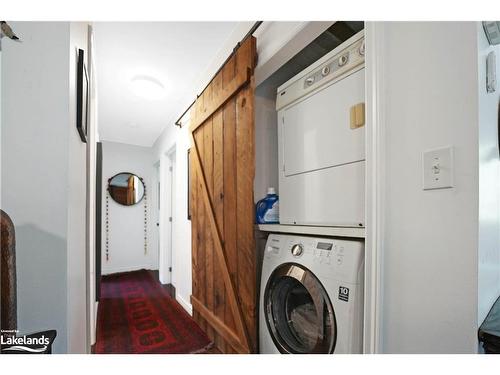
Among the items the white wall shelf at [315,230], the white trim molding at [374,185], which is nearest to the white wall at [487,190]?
the white trim molding at [374,185]

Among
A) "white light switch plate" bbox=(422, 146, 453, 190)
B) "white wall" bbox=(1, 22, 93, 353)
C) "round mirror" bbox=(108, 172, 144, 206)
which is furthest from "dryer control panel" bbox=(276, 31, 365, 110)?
"round mirror" bbox=(108, 172, 144, 206)

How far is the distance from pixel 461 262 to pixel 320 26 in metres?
1.05

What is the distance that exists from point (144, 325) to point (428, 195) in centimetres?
250

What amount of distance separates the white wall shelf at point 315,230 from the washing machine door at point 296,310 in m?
0.18

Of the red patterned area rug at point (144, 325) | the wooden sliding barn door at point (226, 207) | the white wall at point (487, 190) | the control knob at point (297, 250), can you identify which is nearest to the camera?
the white wall at point (487, 190)

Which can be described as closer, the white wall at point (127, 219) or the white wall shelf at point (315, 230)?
the white wall shelf at point (315, 230)

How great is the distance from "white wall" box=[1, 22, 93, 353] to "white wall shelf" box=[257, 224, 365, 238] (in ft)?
3.14

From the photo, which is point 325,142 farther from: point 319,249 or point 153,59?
point 153,59

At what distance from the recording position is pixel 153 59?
1835mm

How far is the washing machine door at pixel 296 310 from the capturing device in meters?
0.98

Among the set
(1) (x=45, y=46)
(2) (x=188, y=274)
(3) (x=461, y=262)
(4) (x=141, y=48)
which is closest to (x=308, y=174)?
(3) (x=461, y=262)

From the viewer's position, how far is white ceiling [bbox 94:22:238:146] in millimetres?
1533

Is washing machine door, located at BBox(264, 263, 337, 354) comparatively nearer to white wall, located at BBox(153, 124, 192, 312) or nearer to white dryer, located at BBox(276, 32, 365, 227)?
white dryer, located at BBox(276, 32, 365, 227)

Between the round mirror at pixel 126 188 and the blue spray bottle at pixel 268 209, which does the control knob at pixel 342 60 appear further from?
the round mirror at pixel 126 188
